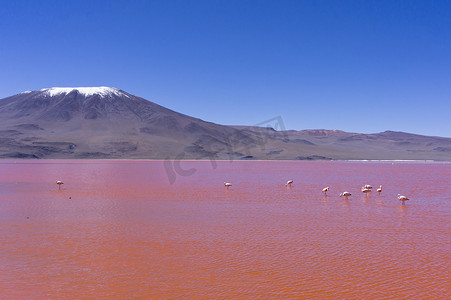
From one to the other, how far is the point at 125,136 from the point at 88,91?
4989 cm

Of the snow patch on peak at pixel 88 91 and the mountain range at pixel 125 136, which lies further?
the snow patch on peak at pixel 88 91

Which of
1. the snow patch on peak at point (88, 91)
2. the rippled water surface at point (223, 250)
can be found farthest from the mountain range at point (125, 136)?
the rippled water surface at point (223, 250)

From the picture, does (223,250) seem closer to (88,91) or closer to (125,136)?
(125,136)

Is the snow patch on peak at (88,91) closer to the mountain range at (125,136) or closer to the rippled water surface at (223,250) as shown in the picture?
the mountain range at (125,136)

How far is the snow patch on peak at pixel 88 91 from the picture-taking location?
456 feet

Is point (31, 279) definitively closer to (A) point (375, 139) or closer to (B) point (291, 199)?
(B) point (291, 199)

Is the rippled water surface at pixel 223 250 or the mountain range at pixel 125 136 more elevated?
the mountain range at pixel 125 136

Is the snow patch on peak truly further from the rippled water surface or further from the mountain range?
the rippled water surface

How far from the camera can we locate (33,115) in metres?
120

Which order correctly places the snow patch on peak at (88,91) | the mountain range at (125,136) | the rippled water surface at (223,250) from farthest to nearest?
1. the snow patch on peak at (88,91)
2. the mountain range at (125,136)
3. the rippled water surface at (223,250)

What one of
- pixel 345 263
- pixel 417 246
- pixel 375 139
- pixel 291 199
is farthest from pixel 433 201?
pixel 375 139

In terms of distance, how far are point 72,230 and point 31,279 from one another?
3.78 meters

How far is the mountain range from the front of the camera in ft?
290

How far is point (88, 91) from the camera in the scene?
141750 mm
